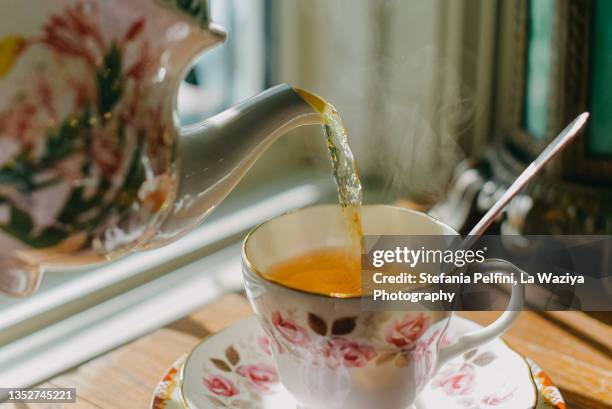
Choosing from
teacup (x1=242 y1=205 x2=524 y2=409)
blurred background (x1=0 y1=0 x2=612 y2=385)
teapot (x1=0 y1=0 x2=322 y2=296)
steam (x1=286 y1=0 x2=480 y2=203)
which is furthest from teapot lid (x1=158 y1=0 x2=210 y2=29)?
steam (x1=286 y1=0 x2=480 y2=203)

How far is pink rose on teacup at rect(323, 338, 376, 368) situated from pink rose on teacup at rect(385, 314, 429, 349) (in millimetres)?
15

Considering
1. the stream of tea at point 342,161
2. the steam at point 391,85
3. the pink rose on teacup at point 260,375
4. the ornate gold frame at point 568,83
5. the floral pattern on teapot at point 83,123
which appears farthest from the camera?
the steam at point 391,85

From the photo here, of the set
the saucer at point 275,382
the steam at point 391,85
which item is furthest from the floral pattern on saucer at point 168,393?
the steam at point 391,85

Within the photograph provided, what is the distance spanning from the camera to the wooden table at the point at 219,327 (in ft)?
1.85

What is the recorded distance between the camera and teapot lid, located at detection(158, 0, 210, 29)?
0.35 meters

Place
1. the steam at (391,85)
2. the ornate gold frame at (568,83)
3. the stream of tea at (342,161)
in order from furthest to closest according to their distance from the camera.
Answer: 1. the steam at (391,85)
2. the ornate gold frame at (568,83)
3. the stream of tea at (342,161)

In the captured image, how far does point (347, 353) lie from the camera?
1.50 feet

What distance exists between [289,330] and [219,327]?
21 centimetres

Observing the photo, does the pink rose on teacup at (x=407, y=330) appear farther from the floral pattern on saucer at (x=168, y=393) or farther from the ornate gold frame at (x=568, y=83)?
the ornate gold frame at (x=568, y=83)

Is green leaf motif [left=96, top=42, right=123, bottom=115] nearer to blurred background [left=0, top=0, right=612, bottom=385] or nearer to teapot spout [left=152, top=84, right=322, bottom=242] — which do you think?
teapot spout [left=152, top=84, right=322, bottom=242]

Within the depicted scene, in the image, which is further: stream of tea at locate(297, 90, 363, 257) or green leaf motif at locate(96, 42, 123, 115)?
stream of tea at locate(297, 90, 363, 257)

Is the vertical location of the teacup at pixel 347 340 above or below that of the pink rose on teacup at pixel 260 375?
above

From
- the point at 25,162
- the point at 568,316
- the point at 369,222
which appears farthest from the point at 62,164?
the point at 568,316

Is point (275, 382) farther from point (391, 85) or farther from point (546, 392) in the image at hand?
point (391, 85)
